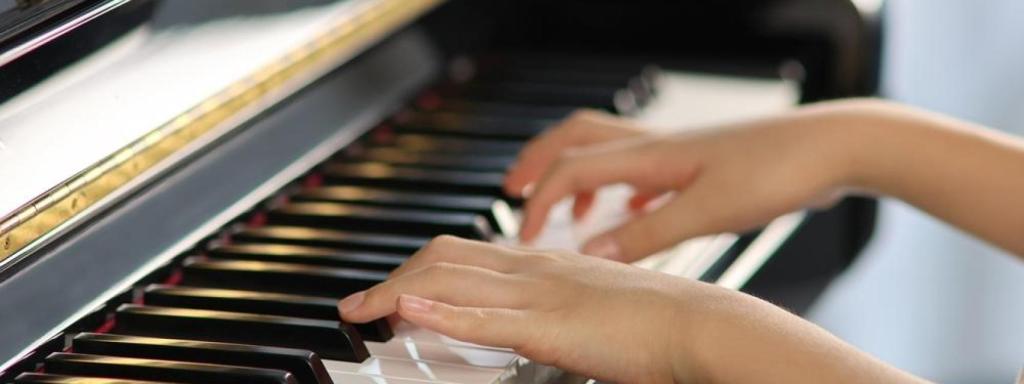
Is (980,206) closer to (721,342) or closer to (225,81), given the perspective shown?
(721,342)

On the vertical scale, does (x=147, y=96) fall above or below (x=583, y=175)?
above

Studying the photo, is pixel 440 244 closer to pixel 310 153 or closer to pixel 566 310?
pixel 566 310

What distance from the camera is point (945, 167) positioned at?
1.32m

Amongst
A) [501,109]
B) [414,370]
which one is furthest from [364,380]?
[501,109]

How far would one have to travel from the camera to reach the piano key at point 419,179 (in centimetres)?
134

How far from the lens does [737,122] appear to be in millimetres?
1328

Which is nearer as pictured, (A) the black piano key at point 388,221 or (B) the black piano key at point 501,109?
(A) the black piano key at point 388,221

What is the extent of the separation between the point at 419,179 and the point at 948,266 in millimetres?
1674

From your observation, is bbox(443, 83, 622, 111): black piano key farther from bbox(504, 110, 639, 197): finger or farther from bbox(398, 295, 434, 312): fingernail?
bbox(398, 295, 434, 312): fingernail

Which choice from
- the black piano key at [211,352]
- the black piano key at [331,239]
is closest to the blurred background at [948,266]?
the black piano key at [331,239]

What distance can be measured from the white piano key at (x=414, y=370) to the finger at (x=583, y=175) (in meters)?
0.26

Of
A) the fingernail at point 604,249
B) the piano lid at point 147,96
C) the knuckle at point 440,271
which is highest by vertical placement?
the piano lid at point 147,96

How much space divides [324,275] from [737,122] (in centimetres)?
41

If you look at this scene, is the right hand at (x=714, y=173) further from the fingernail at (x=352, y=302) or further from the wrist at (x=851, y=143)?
the fingernail at (x=352, y=302)
